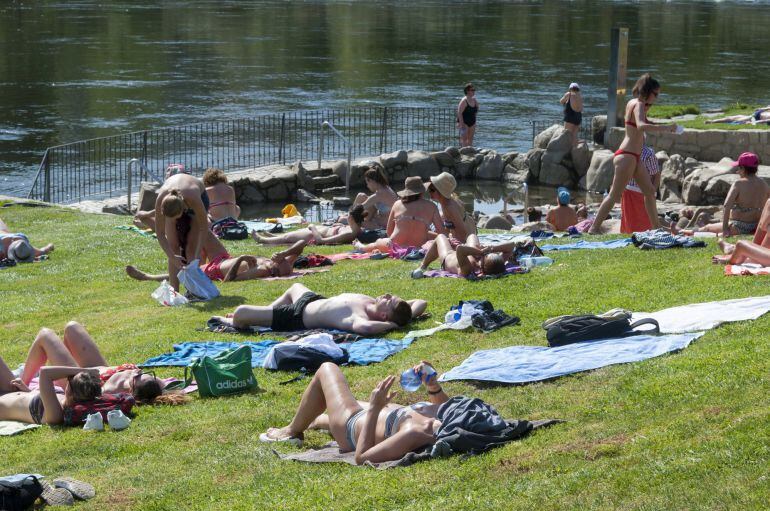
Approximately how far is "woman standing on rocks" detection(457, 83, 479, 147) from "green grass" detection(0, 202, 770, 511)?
569 inches

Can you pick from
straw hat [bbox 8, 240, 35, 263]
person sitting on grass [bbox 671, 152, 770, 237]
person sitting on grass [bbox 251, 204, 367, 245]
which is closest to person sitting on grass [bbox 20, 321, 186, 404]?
straw hat [bbox 8, 240, 35, 263]

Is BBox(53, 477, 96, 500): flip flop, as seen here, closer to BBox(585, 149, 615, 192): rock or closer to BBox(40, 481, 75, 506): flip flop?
BBox(40, 481, 75, 506): flip flop

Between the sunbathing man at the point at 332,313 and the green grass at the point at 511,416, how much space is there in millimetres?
247

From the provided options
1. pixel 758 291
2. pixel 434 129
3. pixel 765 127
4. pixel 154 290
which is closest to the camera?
pixel 758 291

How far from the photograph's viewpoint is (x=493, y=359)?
858 centimetres

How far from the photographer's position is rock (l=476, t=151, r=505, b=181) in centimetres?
2494

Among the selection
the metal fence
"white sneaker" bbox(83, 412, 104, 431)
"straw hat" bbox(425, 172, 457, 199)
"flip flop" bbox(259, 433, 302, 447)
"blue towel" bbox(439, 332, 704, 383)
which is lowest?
the metal fence

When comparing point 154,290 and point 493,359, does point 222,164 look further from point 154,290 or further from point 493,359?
point 493,359

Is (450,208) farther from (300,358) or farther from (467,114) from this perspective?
(467,114)

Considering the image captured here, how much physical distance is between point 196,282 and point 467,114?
15443 mm

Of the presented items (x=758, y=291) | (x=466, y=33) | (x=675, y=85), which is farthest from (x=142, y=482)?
(x=466, y=33)

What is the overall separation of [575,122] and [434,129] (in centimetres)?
782

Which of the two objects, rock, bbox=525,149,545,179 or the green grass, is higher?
the green grass

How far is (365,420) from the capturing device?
7070mm
